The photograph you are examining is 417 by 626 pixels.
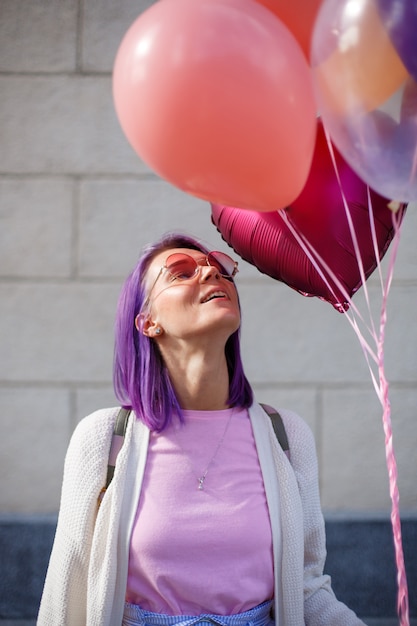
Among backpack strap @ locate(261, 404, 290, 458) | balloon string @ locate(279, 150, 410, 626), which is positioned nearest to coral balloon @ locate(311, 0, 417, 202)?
balloon string @ locate(279, 150, 410, 626)

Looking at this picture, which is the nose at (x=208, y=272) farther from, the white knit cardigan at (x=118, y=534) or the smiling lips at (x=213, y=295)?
the white knit cardigan at (x=118, y=534)

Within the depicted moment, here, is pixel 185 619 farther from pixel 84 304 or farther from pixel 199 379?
pixel 84 304

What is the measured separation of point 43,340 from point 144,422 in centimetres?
114

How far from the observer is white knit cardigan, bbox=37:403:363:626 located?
162cm

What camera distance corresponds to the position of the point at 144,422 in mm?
1750

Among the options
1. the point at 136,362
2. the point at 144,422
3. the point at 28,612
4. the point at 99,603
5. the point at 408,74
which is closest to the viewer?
the point at 408,74

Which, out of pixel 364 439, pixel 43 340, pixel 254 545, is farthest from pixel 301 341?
pixel 254 545

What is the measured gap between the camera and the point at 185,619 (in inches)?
62.8

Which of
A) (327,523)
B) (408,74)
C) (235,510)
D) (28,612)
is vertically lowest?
(28,612)

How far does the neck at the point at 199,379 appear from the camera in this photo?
1791 millimetres

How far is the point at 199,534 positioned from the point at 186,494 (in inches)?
3.5

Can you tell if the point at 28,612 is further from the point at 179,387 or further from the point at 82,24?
the point at 82,24

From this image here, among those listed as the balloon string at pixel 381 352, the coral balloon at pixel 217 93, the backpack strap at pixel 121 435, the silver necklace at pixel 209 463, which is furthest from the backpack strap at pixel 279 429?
the coral balloon at pixel 217 93

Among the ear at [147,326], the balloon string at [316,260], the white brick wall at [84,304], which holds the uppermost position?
the balloon string at [316,260]
